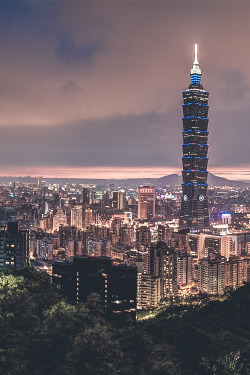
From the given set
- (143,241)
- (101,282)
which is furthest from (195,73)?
(101,282)

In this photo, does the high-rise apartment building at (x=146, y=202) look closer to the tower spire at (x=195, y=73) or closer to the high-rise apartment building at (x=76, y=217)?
the high-rise apartment building at (x=76, y=217)

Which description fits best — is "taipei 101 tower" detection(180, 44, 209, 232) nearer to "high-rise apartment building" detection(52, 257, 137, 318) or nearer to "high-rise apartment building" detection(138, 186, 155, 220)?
"high-rise apartment building" detection(138, 186, 155, 220)

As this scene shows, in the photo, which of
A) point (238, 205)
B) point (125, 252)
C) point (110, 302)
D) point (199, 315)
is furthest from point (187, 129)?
point (199, 315)

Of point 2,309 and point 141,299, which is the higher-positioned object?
point 2,309

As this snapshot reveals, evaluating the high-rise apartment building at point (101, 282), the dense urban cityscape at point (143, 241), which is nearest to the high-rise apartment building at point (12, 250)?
the dense urban cityscape at point (143, 241)

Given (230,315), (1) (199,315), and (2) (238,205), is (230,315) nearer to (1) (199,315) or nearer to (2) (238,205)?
(1) (199,315)

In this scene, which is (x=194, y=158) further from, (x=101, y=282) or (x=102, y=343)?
(x=102, y=343)
